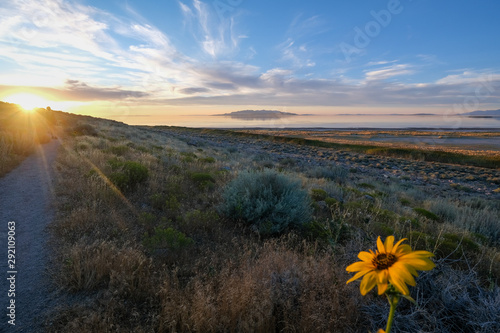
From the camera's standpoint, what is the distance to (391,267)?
4.31 ft

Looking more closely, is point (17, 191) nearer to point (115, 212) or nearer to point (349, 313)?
point (115, 212)

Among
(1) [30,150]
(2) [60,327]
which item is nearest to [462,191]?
(2) [60,327]

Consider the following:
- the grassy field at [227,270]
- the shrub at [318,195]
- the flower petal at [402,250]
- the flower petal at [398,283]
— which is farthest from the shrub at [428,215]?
the flower petal at [398,283]

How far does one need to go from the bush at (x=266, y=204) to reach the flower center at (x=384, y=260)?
3.51 metres

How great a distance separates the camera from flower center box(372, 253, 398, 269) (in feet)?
4.40

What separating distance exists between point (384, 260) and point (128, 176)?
637cm

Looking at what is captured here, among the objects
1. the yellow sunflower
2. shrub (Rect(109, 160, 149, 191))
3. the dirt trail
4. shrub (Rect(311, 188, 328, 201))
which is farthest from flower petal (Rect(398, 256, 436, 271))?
shrub (Rect(311, 188, 328, 201))

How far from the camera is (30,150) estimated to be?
10.9 metres

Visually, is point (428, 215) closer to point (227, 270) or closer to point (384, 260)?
point (227, 270)

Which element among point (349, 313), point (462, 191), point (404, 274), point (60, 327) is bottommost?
point (462, 191)

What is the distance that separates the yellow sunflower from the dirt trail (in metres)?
3.09

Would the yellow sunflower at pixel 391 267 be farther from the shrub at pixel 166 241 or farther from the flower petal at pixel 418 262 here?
the shrub at pixel 166 241

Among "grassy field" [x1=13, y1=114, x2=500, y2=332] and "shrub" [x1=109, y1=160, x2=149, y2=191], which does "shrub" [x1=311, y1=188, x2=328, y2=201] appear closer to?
"grassy field" [x1=13, y1=114, x2=500, y2=332]

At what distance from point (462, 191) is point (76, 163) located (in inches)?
749
